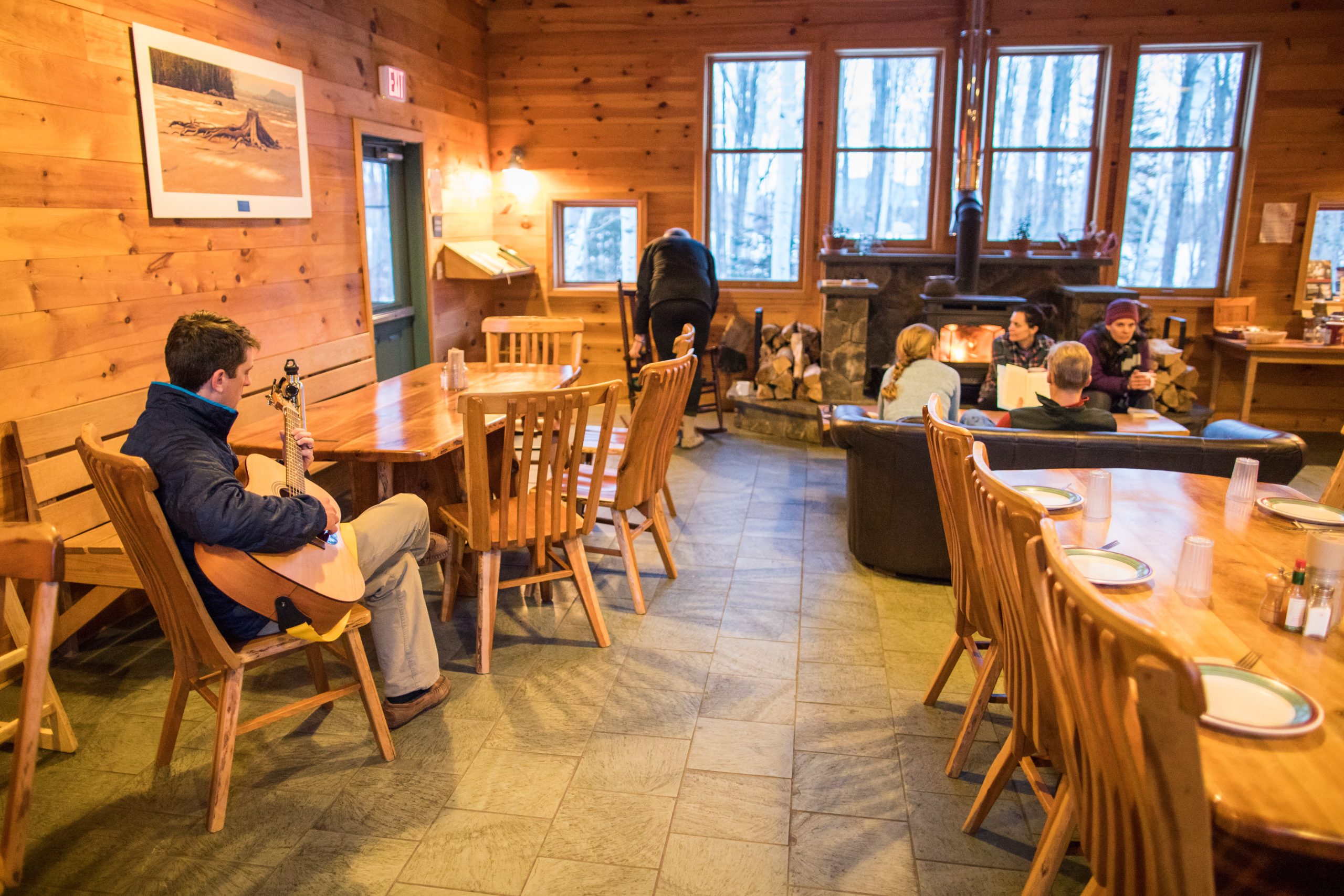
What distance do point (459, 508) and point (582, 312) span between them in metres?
4.20

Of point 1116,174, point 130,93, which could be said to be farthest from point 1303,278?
point 130,93

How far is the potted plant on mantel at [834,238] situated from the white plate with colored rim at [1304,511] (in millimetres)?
4401

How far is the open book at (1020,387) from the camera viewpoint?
4.00m

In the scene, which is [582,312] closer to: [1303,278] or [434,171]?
A: [434,171]

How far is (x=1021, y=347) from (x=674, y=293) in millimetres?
2070

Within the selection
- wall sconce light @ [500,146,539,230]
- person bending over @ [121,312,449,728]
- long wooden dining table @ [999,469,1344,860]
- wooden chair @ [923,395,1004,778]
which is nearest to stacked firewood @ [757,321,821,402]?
wall sconce light @ [500,146,539,230]

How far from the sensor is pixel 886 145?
6586 millimetres

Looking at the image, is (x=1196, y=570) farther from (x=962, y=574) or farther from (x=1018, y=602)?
(x=962, y=574)

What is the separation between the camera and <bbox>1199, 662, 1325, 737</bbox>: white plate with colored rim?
4.23 ft

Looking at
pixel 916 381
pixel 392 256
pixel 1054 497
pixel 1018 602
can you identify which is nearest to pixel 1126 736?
pixel 1018 602

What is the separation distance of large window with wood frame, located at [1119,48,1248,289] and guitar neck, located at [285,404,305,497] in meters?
6.08

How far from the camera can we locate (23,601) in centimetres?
285

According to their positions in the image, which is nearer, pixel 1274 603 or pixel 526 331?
pixel 1274 603

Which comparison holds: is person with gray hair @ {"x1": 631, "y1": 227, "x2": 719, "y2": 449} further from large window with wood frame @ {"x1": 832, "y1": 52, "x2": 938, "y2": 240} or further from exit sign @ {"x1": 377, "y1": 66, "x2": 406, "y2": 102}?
exit sign @ {"x1": 377, "y1": 66, "x2": 406, "y2": 102}
